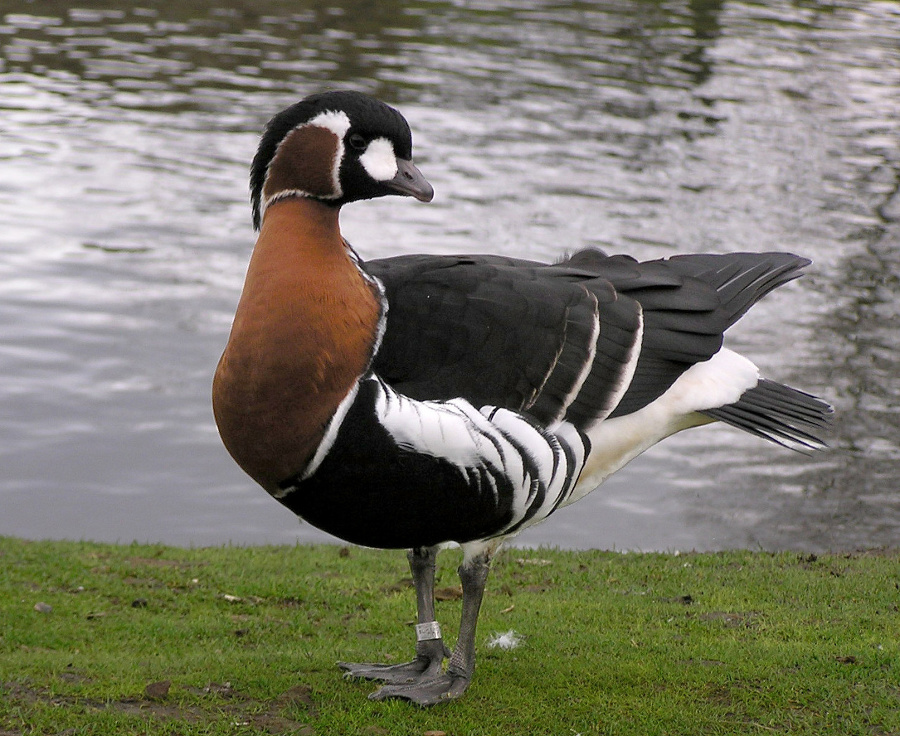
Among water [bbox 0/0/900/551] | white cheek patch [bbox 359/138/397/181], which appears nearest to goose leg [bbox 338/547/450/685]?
white cheek patch [bbox 359/138/397/181]

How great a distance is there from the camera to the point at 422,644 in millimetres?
6414

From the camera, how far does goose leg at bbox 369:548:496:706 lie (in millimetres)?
6094

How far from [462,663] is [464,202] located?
42.6ft

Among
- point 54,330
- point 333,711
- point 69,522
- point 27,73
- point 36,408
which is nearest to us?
point 333,711

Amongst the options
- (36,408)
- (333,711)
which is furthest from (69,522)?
(333,711)

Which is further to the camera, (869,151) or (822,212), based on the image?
(869,151)

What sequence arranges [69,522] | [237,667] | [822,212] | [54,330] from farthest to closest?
1. [822,212]
2. [54,330]
3. [69,522]
4. [237,667]

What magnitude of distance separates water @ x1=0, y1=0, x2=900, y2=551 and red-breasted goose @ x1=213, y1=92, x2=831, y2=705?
4.39 m

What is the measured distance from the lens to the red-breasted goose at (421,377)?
205 inches

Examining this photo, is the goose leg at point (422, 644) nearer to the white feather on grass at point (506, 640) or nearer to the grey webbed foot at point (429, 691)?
the grey webbed foot at point (429, 691)

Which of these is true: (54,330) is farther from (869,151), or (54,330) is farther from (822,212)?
(869,151)

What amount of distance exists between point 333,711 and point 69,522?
5.24 metres

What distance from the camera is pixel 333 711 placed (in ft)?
19.5

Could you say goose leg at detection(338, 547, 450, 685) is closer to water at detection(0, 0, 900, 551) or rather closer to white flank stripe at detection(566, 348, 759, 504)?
white flank stripe at detection(566, 348, 759, 504)
